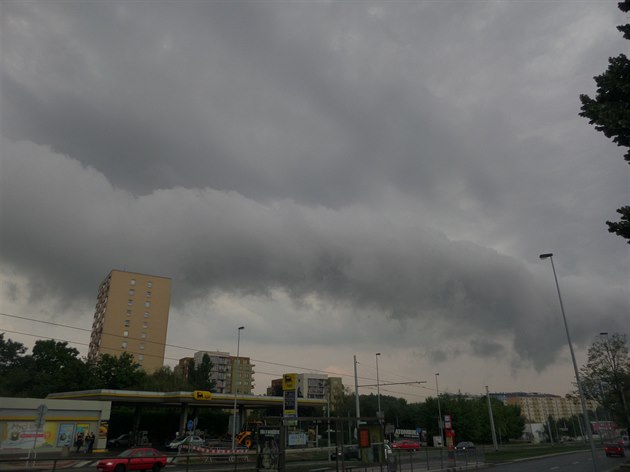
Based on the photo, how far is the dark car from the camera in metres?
19.3

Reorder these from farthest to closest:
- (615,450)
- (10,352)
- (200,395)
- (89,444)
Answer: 1. (10,352)
2. (200,395)
3. (615,450)
4. (89,444)

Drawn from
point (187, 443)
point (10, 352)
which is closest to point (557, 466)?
point (187, 443)

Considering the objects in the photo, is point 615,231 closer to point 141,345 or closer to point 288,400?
point 288,400

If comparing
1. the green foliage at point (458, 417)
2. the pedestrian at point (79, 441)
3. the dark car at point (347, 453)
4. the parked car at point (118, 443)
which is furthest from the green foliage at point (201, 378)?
the dark car at point (347, 453)

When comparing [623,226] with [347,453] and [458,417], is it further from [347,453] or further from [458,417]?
[458,417]

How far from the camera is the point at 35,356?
8356 cm

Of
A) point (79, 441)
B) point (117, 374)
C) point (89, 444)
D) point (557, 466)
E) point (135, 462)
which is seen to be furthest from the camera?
point (117, 374)

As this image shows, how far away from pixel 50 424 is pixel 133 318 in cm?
6360

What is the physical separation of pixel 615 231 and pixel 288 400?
80.9 feet

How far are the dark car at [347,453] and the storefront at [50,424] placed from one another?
24725 mm

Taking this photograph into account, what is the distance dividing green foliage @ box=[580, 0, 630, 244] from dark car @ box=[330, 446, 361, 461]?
13903mm

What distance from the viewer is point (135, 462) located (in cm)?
2456

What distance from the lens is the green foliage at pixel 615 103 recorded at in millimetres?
15484

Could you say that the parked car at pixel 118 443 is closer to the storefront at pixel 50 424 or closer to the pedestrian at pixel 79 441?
the storefront at pixel 50 424
